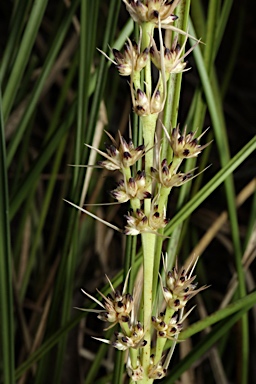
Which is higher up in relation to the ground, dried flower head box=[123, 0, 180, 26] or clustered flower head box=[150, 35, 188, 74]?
dried flower head box=[123, 0, 180, 26]

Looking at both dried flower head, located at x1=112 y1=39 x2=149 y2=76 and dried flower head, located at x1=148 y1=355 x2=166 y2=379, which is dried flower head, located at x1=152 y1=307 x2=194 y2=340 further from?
dried flower head, located at x1=112 y1=39 x2=149 y2=76

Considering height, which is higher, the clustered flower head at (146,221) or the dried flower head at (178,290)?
the clustered flower head at (146,221)

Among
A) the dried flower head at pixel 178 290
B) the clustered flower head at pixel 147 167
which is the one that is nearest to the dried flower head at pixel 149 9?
the clustered flower head at pixel 147 167

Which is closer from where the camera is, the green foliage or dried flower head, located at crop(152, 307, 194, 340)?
dried flower head, located at crop(152, 307, 194, 340)

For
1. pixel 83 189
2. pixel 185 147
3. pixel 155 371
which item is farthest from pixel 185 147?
pixel 83 189

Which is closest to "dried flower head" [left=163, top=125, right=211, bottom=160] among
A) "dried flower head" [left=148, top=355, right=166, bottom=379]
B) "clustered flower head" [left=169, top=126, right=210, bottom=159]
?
"clustered flower head" [left=169, top=126, right=210, bottom=159]

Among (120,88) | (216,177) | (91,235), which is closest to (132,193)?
(216,177)

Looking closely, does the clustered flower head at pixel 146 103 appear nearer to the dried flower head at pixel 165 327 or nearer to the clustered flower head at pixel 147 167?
the clustered flower head at pixel 147 167

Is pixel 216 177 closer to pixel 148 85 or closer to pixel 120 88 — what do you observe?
pixel 148 85

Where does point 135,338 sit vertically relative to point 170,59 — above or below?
below

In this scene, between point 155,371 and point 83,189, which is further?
point 83,189

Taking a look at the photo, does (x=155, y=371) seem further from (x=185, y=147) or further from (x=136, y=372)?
(x=185, y=147)
